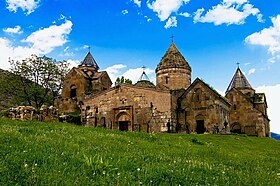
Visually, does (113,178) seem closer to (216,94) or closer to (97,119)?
(216,94)

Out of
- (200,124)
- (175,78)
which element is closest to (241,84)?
(175,78)

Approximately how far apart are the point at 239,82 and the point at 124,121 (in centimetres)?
2493

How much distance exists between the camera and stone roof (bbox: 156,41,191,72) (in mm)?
50844

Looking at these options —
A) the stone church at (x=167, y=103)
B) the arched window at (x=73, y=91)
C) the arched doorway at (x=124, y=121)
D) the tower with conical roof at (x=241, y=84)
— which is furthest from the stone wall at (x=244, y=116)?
the arched window at (x=73, y=91)

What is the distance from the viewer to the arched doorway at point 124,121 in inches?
1738

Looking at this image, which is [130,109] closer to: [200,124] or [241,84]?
[200,124]

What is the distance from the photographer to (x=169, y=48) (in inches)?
2159

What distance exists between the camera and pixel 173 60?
51375 millimetres

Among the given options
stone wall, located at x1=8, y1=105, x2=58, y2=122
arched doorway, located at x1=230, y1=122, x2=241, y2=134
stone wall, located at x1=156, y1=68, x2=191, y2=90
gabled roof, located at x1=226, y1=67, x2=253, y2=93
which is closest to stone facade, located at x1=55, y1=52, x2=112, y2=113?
stone wall, located at x1=156, y1=68, x2=191, y2=90

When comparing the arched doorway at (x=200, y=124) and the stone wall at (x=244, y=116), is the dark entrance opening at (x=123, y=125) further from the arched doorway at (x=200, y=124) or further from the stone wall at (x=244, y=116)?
the stone wall at (x=244, y=116)

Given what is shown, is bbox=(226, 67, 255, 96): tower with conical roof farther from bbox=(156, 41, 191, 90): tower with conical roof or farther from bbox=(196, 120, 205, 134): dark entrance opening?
bbox=(196, 120, 205, 134): dark entrance opening

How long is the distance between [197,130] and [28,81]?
30645mm

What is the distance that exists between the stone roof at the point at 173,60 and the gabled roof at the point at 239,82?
11.0 metres

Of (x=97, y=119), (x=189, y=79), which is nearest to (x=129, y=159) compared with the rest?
(x=97, y=119)
